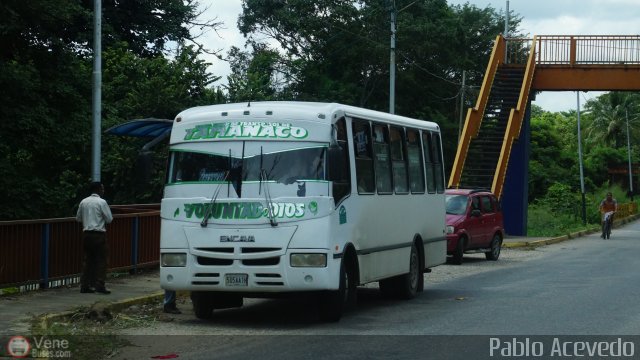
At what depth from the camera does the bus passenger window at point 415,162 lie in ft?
54.1

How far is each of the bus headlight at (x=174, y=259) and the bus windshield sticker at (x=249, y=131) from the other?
62.1 inches

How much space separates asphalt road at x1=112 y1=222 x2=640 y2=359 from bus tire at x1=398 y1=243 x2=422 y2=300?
0.24 metres

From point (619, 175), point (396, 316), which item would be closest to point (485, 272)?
point (396, 316)

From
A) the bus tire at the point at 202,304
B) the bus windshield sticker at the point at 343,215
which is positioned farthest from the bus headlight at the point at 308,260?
the bus tire at the point at 202,304

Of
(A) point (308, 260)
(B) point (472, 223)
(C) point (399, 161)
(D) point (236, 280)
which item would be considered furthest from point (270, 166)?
(B) point (472, 223)

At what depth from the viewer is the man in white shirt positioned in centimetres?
1509

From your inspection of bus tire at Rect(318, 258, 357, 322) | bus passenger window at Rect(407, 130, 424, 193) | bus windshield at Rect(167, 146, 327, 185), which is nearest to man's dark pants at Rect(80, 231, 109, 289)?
bus windshield at Rect(167, 146, 327, 185)

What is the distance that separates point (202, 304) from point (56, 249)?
12.6 ft

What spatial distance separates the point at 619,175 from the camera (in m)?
103

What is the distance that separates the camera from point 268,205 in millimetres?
12492

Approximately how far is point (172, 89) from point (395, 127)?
18737mm

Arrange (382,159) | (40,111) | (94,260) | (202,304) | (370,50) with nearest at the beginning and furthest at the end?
1. (202,304)
2. (382,159)
3. (94,260)
4. (40,111)
5. (370,50)

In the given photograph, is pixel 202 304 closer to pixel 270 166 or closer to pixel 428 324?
pixel 270 166

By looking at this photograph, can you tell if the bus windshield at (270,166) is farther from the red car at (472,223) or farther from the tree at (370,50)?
the tree at (370,50)
